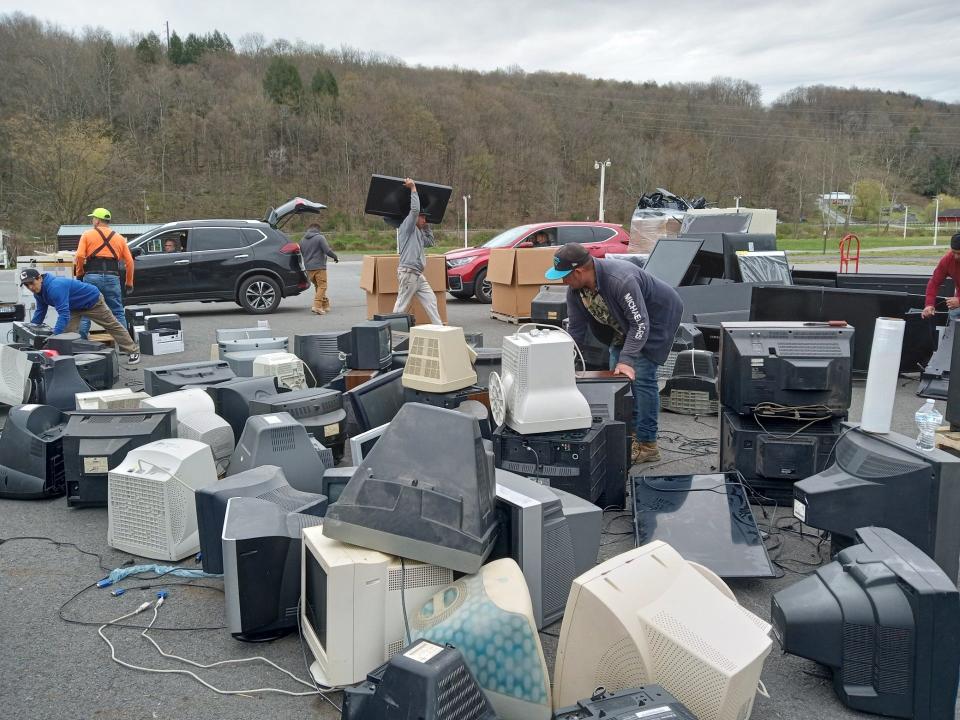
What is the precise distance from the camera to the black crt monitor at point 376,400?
4.92 meters

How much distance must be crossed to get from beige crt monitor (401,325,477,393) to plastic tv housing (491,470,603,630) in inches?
63.5

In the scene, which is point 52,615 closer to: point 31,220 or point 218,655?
point 218,655

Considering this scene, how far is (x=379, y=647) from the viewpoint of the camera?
2.71m

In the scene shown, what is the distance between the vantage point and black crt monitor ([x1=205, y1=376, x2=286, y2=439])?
5262mm

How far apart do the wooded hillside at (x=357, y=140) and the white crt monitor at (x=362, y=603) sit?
35346mm

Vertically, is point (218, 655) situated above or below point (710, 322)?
below

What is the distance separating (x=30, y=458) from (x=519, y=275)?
7.80m

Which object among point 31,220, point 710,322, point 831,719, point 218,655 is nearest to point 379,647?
point 218,655

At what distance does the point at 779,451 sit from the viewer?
454cm

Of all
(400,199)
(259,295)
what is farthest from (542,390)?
(259,295)

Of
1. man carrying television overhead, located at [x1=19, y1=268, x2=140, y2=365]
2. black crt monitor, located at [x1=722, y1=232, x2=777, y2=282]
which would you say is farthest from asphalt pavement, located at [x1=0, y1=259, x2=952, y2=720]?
black crt monitor, located at [x1=722, y1=232, x2=777, y2=282]

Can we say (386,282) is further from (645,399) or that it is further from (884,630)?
(884,630)

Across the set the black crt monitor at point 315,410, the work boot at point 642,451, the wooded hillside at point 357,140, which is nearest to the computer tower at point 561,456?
the work boot at point 642,451

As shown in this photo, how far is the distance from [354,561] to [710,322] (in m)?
7.01
